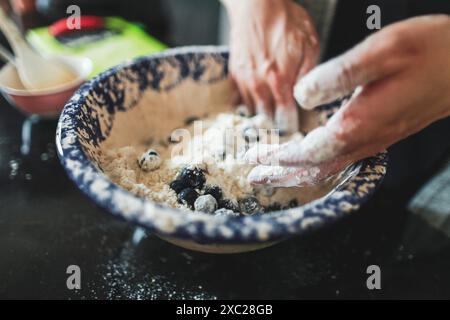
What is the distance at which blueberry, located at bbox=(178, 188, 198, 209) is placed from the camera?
0.61 metres

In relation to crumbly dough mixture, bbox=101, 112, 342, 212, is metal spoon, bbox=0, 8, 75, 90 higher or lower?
higher

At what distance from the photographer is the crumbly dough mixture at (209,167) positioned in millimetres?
627

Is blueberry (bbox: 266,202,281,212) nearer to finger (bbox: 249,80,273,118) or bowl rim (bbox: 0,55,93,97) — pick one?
finger (bbox: 249,80,273,118)

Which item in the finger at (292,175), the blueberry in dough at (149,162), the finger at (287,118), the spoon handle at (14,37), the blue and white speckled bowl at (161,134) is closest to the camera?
the blue and white speckled bowl at (161,134)

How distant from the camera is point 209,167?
2.21 feet

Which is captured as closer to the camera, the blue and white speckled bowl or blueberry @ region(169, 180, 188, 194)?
the blue and white speckled bowl

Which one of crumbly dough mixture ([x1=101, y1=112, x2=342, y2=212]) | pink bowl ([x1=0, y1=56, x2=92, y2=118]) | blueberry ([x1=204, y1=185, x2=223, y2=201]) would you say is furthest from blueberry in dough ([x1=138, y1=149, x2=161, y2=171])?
pink bowl ([x1=0, y1=56, x2=92, y2=118])

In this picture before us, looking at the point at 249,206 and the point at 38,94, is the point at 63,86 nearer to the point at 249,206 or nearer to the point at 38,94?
the point at 38,94

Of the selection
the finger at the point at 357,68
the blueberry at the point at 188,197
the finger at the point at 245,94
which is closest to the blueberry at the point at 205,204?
the blueberry at the point at 188,197

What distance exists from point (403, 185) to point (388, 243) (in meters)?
0.28

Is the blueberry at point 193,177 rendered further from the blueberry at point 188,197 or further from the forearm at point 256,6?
the forearm at point 256,6

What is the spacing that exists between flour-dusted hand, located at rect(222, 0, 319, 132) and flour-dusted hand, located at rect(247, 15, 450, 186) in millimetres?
279

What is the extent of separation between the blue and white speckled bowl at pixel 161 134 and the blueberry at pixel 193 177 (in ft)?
0.31

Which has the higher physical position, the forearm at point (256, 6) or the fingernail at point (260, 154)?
the forearm at point (256, 6)
